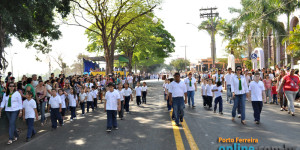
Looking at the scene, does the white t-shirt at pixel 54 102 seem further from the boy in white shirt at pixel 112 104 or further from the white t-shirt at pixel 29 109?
the boy in white shirt at pixel 112 104

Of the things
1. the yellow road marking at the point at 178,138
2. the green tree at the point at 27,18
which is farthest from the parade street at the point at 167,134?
the green tree at the point at 27,18

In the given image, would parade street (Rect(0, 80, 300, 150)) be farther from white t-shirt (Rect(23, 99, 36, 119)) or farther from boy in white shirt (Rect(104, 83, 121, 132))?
white t-shirt (Rect(23, 99, 36, 119))

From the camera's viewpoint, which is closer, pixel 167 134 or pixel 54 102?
pixel 167 134

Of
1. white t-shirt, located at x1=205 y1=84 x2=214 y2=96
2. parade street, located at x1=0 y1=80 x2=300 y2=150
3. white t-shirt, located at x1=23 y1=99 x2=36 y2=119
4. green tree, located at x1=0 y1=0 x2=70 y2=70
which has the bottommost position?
parade street, located at x1=0 y1=80 x2=300 y2=150

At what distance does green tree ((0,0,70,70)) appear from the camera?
34.4 ft

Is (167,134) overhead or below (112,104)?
below

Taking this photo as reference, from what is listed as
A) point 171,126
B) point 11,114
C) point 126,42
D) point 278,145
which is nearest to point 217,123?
point 171,126

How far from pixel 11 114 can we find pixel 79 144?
2657 mm

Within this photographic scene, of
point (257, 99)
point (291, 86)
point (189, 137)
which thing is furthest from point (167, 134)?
point (291, 86)

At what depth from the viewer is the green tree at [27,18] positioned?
34.4ft

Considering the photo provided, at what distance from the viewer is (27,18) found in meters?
12.0

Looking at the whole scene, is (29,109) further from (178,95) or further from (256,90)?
(256,90)

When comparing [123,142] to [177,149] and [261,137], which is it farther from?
[261,137]

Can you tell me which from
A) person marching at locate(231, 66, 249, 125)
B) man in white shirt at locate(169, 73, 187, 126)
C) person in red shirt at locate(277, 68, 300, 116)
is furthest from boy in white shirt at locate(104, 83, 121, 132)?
person in red shirt at locate(277, 68, 300, 116)
